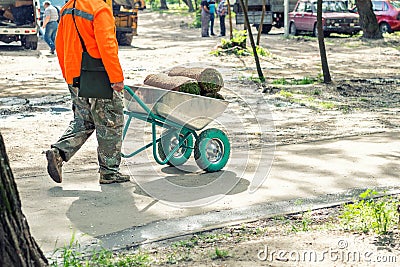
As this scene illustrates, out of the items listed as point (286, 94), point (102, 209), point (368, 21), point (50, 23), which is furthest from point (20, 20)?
point (102, 209)

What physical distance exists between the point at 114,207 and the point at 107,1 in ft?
6.08

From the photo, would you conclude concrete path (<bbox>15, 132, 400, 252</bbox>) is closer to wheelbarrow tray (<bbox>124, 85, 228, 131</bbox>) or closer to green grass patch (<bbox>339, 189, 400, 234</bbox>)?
wheelbarrow tray (<bbox>124, 85, 228, 131</bbox>)

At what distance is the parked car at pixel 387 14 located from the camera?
32.4 metres

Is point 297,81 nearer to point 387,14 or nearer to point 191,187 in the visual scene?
point 191,187

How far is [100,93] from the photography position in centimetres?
717

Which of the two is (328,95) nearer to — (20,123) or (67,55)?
(20,123)

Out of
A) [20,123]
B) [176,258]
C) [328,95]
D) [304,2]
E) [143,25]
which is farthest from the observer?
[143,25]

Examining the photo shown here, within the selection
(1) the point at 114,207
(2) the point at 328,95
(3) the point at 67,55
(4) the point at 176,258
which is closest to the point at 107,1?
(3) the point at 67,55

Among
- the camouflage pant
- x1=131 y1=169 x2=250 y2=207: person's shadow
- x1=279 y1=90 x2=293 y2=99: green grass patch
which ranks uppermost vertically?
the camouflage pant

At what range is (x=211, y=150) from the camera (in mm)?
8023

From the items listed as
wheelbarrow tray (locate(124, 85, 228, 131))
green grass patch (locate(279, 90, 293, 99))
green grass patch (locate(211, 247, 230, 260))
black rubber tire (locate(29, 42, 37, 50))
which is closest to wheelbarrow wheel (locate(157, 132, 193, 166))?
wheelbarrow tray (locate(124, 85, 228, 131))

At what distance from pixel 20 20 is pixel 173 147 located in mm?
20608

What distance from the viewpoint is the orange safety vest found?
23.0 feet

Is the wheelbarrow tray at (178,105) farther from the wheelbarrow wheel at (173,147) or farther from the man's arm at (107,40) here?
the man's arm at (107,40)
